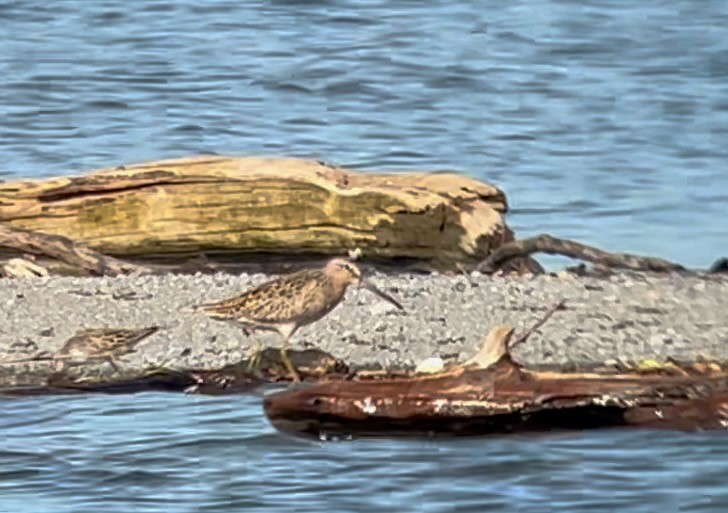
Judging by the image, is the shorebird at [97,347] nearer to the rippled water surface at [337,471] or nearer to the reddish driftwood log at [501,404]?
the rippled water surface at [337,471]

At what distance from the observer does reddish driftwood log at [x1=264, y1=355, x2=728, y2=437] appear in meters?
8.97

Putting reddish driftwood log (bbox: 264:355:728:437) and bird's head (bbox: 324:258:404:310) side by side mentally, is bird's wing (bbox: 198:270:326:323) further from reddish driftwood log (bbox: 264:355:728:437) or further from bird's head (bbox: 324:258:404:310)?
reddish driftwood log (bbox: 264:355:728:437)

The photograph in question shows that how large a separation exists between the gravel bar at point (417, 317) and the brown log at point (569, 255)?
0.36 m

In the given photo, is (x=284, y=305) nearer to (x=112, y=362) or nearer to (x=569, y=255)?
(x=112, y=362)

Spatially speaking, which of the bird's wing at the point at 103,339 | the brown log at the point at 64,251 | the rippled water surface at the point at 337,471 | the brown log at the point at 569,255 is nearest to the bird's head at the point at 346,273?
the bird's wing at the point at 103,339

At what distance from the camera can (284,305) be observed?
33.3 ft

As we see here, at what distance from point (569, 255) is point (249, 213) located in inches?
65.1

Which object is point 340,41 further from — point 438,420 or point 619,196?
point 438,420

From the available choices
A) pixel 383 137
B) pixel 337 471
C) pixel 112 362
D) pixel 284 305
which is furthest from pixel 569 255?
pixel 383 137

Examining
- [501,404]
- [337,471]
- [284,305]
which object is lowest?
[337,471]

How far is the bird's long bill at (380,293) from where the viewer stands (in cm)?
1062

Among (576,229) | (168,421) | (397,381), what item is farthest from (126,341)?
(576,229)

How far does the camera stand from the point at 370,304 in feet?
35.2

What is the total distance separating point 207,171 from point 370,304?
1.89 m
